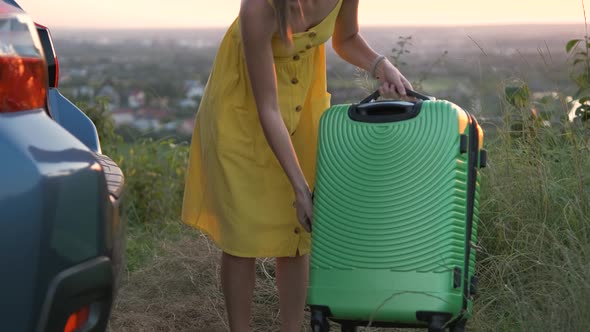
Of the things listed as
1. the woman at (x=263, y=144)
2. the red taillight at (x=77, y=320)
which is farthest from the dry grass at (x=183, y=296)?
the red taillight at (x=77, y=320)

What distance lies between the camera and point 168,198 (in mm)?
6281

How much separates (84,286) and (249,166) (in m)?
1.00

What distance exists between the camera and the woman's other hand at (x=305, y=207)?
2783 millimetres

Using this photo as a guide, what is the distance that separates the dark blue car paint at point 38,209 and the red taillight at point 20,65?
0.04 metres

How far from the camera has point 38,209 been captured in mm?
2031

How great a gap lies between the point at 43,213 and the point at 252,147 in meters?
1.12

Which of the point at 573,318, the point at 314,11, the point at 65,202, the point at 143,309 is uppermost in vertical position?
the point at 314,11

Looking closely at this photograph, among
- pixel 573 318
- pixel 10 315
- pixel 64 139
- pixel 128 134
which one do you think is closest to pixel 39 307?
pixel 10 315

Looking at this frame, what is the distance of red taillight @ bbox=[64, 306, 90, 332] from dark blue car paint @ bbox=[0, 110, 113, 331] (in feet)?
0.39

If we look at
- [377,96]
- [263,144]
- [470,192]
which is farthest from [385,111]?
[263,144]

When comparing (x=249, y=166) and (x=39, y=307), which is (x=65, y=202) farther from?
(x=249, y=166)

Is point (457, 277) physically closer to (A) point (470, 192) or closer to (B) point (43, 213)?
(A) point (470, 192)

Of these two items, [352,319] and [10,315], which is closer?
[10,315]

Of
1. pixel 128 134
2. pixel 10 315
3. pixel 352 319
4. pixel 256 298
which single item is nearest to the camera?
pixel 10 315
